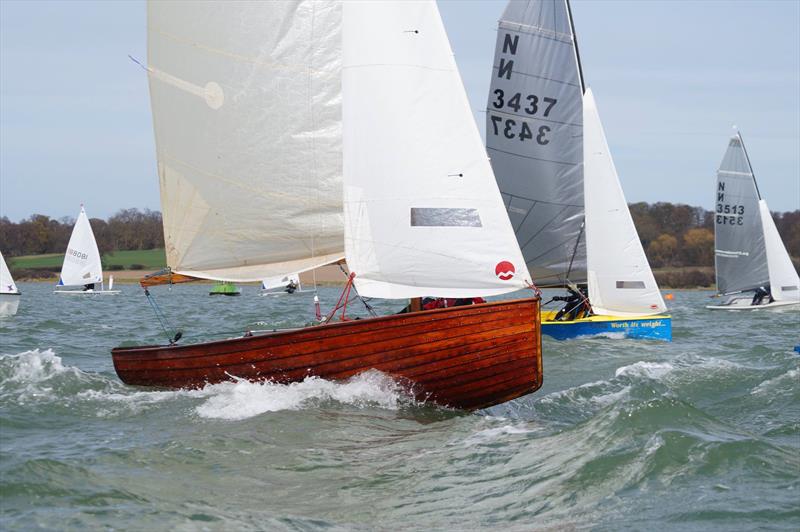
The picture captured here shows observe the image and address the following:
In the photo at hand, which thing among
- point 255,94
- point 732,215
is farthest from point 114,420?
point 732,215

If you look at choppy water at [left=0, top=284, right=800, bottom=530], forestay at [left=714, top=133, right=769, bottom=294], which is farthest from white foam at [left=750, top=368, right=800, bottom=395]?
forestay at [left=714, top=133, right=769, bottom=294]

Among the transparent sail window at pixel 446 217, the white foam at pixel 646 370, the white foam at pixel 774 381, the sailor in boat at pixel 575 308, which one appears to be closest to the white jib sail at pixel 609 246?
the sailor in boat at pixel 575 308

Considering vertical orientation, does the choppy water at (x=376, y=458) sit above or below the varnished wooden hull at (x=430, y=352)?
below

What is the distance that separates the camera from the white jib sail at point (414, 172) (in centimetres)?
1009

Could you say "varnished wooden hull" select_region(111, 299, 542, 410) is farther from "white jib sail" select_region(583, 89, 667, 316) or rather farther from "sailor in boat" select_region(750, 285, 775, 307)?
"sailor in boat" select_region(750, 285, 775, 307)

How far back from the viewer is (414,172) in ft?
33.6

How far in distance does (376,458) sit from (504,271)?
2.50 metres

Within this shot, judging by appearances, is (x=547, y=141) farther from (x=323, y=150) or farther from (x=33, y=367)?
(x=33, y=367)

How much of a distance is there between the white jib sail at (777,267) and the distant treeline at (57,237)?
62033 mm

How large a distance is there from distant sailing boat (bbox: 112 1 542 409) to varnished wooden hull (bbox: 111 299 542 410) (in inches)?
0.5

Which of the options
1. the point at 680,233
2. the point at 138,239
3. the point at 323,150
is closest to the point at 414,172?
the point at 323,150

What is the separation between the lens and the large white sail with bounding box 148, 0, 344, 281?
11.1m

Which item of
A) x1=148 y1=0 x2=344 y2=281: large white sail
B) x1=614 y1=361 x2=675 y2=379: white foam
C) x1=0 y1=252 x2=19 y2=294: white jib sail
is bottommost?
x1=614 y1=361 x2=675 y2=379: white foam

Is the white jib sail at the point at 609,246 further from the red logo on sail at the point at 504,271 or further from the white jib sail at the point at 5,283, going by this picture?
the white jib sail at the point at 5,283
